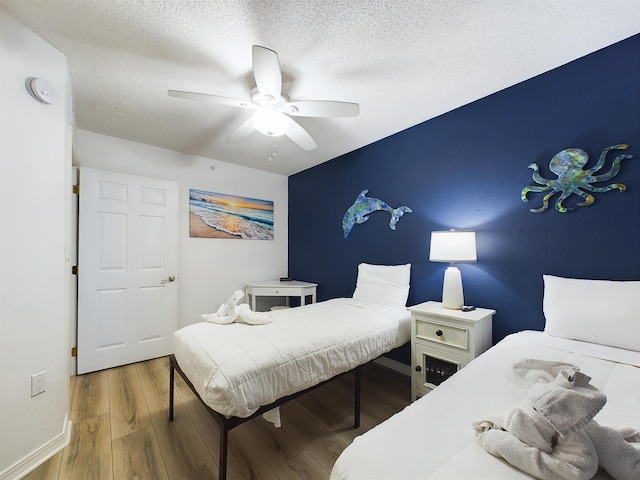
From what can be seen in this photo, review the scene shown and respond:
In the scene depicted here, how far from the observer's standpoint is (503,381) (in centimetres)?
116

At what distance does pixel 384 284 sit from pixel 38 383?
2.59 m

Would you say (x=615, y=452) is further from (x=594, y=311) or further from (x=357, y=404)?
(x=357, y=404)

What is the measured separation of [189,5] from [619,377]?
264 cm

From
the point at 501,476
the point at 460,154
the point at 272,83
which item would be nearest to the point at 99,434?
the point at 501,476

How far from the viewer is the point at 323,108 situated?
1825 mm

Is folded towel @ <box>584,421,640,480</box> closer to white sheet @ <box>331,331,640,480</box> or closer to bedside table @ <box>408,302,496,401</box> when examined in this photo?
white sheet @ <box>331,331,640,480</box>

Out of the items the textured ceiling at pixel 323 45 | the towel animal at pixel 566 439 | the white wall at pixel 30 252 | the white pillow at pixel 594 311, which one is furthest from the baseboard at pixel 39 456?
the white pillow at pixel 594 311

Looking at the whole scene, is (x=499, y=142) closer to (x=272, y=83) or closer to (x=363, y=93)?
(x=363, y=93)

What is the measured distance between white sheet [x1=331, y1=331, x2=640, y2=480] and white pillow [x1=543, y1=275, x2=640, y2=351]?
0.11 metres

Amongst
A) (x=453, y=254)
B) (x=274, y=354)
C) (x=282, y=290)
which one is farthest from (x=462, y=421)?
(x=282, y=290)

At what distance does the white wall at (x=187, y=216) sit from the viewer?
9.77 ft

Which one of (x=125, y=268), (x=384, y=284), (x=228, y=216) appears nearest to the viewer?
(x=384, y=284)

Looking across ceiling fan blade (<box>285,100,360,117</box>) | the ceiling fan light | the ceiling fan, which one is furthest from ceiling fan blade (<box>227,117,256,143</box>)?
ceiling fan blade (<box>285,100,360,117</box>)

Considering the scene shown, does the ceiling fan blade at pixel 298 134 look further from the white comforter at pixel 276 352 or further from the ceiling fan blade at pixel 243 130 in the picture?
the white comforter at pixel 276 352
